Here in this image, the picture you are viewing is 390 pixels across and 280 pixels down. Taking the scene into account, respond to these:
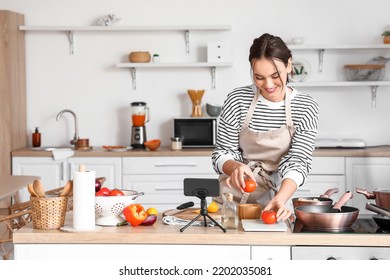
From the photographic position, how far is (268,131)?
3176 millimetres

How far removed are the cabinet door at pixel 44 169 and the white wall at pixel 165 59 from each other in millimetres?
567

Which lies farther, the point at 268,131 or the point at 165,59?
the point at 165,59

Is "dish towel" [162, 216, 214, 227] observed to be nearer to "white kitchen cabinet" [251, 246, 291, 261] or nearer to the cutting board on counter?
the cutting board on counter

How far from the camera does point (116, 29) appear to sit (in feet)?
20.0

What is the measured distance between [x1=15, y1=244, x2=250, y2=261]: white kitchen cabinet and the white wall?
12.1ft

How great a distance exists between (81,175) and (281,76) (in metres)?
0.95

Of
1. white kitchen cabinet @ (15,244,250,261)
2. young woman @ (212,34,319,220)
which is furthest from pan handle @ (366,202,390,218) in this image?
white kitchen cabinet @ (15,244,250,261)

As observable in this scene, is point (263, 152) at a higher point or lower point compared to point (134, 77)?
lower

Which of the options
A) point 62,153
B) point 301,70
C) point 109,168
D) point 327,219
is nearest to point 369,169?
point 301,70

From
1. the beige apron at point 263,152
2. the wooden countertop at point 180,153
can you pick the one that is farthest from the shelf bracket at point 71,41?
the beige apron at point 263,152

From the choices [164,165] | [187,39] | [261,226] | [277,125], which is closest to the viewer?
[261,226]

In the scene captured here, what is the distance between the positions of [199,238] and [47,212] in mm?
615

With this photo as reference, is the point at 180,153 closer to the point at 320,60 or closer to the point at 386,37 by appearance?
the point at 320,60

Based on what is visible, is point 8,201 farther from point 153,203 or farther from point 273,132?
point 273,132
